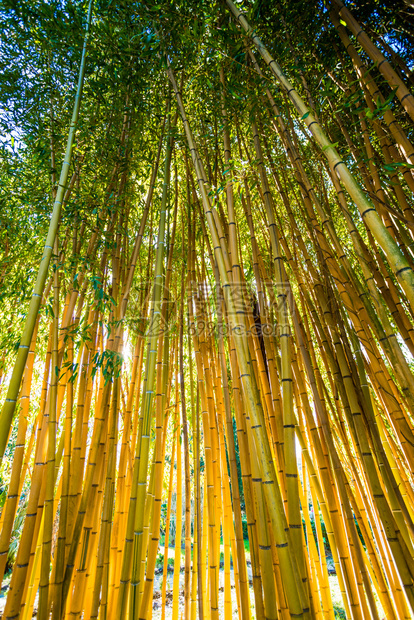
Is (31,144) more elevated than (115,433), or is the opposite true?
(31,144)

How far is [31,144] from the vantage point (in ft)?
6.79

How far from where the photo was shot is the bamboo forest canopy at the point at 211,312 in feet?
3.96

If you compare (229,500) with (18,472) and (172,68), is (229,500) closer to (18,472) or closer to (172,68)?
(18,472)

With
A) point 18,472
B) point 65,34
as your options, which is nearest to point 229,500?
point 18,472

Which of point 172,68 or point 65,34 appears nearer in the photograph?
point 65,34

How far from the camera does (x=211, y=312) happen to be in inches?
104

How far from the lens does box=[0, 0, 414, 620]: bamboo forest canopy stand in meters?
1.21

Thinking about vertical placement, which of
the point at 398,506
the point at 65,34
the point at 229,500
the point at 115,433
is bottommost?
the point at 398,506

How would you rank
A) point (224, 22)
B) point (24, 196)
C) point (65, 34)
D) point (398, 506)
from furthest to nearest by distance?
point (24, 196)
point (224, 22)
point (65, 34)
point (398, 506)

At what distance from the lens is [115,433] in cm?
179

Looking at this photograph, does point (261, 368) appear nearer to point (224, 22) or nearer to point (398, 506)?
point (398, 506)

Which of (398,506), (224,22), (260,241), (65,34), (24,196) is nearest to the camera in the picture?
(398,506)

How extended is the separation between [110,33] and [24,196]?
110 cm

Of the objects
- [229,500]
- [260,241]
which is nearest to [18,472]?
[229,500]
